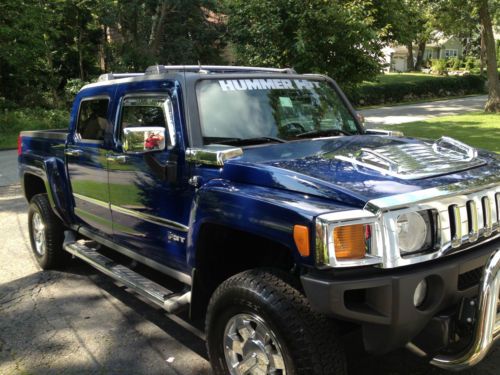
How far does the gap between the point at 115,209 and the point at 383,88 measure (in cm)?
3012

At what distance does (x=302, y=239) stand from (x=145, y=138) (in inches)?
53.2

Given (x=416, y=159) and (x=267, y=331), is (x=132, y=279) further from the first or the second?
(x=416, y=159)

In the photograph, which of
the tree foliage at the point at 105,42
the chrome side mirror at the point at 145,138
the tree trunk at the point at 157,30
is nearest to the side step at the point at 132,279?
the chrome side mirror at the point at 145,138

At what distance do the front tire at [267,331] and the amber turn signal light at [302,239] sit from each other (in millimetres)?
265

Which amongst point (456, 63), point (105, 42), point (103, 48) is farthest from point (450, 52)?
point (103, 48)

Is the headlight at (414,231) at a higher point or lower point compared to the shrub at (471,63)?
lower

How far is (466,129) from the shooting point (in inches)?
658

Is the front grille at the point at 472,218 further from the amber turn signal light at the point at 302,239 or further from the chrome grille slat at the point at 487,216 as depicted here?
the amber turn signal light at the point at 302,239

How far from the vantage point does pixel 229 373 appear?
2.89 metres

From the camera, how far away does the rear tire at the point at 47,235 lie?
521 centimetres

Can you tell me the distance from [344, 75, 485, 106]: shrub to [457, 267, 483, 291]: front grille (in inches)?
1007

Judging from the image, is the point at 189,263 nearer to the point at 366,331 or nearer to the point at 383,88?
the point at 366,331

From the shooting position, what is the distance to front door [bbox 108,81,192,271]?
3.42 m

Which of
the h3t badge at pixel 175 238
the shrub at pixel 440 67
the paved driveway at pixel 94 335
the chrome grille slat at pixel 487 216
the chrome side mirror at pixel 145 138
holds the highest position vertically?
the shrub at pixel 440 67
